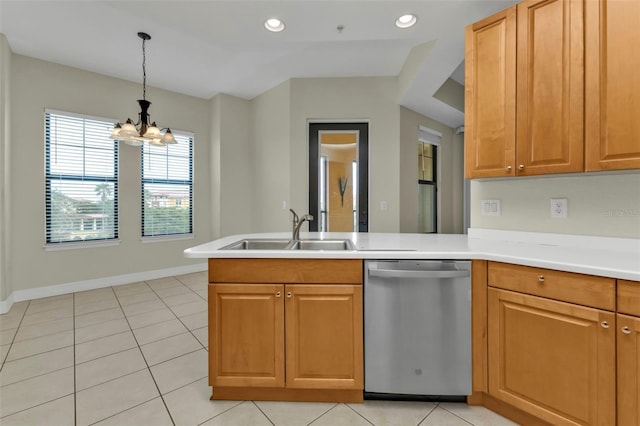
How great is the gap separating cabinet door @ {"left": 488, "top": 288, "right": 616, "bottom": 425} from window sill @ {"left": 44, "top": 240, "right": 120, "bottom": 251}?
4650mm

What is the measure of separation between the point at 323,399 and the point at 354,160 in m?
2.95

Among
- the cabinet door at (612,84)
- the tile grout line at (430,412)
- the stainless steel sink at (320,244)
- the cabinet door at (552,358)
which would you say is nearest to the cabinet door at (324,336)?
the tile grout line at (430,412)

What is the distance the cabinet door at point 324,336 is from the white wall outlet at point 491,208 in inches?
49.9

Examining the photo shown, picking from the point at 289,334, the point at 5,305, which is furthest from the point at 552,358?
the point at 5,305

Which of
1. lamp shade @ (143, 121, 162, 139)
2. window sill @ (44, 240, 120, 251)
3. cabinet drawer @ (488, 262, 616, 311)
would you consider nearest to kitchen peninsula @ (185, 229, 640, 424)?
cabinet drawer @ (488, 262, 616, 311)

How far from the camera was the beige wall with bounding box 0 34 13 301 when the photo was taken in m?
2.97

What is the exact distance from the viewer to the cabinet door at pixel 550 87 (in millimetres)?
1517

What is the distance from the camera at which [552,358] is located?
1.32 m

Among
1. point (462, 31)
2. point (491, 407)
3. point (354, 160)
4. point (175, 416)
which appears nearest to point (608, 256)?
point (491, 407)

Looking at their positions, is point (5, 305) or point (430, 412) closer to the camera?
point (430, 412)

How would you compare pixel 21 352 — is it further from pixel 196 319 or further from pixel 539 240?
pixel 539 240

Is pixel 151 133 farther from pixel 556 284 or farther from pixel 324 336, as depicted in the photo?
pixel 556 284

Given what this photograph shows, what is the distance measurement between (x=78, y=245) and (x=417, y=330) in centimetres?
440

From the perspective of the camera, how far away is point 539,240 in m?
1.87
